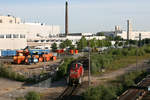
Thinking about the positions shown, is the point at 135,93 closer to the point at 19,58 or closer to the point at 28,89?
the point at 28,89

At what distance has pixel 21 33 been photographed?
8512cm

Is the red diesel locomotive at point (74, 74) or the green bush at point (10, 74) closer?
the red diesel locomotive at point (74, 74)

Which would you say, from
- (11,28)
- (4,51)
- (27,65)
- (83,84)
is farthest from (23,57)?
(11,28)

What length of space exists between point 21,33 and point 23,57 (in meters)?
32.5

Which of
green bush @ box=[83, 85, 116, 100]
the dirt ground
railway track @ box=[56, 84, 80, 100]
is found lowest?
the dirt ground

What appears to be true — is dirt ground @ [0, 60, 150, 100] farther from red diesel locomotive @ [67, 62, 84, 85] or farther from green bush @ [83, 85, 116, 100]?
green bush @ [83, 85, 116, 100]

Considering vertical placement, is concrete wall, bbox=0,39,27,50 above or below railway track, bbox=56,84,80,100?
above

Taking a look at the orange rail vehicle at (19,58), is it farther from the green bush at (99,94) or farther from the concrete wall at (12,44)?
the green bush at (99,94)

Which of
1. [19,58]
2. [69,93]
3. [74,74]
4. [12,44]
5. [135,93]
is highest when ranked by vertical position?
[12,44]

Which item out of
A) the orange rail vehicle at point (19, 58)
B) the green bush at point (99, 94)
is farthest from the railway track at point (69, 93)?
the orange rail vehicle at point (19, 58)

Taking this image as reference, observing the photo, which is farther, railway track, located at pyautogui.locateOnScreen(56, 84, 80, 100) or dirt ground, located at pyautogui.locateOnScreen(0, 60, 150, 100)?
dirt ground, located at pyautogui.locateOnScreen(0, 60, 150, 100)

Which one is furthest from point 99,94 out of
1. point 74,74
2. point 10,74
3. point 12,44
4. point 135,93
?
point 12,44

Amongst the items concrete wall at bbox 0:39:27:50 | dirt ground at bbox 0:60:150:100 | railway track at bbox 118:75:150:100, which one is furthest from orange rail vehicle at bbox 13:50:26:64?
railway track at bbox 118:75:150:100

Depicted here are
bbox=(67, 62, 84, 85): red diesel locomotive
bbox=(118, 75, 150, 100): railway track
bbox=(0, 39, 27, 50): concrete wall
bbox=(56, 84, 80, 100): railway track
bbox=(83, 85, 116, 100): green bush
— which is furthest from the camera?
bbox=(0, 39, 27, 50): concrete wall
